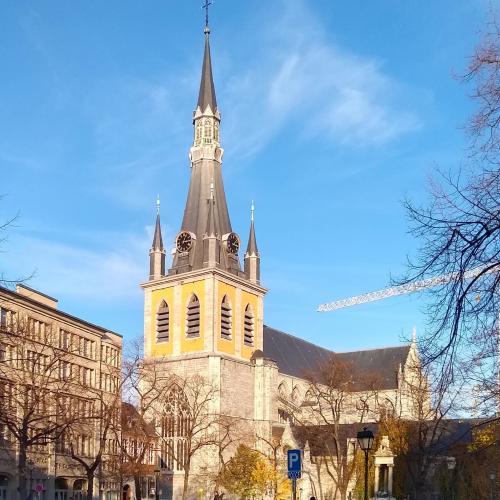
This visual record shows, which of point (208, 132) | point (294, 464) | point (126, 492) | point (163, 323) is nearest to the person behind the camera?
point (294, 464)

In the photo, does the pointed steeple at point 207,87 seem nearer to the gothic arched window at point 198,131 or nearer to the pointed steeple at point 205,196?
the pointed steeple at point 205,196

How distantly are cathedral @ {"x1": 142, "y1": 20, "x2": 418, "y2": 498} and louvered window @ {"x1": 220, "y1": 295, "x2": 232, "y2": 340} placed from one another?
0.28 feet

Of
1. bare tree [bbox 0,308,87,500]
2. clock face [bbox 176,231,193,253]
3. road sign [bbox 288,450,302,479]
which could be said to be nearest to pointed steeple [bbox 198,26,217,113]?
clock face [bbox 176,231,193,253]

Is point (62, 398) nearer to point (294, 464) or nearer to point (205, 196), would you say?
point (294, 464)

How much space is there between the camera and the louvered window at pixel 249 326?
72.6 meters

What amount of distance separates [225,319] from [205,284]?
3.61 m

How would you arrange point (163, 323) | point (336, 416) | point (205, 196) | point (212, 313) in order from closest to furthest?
point (336, 416) → point (212, 313) → point (163, 323) → point (205, 196)

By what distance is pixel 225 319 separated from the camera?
70.4 metres

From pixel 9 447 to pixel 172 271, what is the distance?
29862 mm

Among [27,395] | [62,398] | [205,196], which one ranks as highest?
[205,196]

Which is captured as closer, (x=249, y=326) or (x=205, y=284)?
(x=205, y=284)

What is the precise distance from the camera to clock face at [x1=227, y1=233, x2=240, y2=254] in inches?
2872

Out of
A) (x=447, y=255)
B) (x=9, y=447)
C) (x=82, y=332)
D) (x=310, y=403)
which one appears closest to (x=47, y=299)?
(x=82, y=332)

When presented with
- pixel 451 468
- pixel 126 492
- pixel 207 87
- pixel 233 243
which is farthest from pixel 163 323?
pixel 451 468
